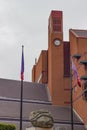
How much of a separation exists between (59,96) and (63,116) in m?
5.95

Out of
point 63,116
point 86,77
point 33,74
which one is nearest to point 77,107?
point 63,116

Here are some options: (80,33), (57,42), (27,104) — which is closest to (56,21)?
(57,42)

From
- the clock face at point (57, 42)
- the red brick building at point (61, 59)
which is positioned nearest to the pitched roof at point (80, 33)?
the red brick building at point (61, 59)

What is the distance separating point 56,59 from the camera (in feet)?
196

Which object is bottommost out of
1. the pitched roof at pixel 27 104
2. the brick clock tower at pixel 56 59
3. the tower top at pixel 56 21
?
the pitched roof at pixel 27 104

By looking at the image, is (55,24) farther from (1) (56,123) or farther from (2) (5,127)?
(2) (5,127)

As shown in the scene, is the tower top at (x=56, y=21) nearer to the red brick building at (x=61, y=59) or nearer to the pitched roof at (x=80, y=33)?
the red brick building at (x=61, y=59)

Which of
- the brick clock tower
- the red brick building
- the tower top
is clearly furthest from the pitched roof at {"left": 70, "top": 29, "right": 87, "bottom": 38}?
the tower top

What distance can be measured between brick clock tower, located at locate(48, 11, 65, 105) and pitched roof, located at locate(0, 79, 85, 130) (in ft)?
5.51

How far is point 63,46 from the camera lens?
60.3 m

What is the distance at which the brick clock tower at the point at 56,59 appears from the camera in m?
58.7

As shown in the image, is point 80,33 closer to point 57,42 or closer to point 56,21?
point 57,42

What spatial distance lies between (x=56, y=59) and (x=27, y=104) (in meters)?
8.14

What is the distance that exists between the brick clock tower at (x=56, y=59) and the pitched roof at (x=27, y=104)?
168cm
